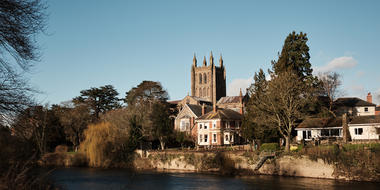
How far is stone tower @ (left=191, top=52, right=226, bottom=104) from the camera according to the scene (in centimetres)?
11581

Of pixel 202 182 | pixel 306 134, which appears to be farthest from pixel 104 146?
pixel 306 134

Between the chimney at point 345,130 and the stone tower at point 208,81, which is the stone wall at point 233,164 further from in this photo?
the stone tower at point 208,81

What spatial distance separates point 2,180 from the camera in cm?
1048

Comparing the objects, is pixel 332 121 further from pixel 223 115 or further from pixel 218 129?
pixel 218 129

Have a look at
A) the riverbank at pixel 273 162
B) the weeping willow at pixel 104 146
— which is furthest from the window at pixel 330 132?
the weeping willow at pixel 104 146

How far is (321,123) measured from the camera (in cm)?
4909

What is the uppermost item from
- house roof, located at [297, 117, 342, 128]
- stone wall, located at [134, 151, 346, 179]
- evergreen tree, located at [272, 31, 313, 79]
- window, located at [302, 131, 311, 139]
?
evergreen tree, located at [272, 31, 313, 79]

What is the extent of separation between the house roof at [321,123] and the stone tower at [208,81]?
6428 cm

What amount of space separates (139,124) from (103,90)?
26.2 meters

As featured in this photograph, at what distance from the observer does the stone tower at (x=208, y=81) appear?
115812 mm

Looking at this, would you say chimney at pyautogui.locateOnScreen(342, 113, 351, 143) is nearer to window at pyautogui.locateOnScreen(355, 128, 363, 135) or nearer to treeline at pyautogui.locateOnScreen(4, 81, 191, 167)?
window at pyautogui.locateOnScreen(355, 128, 363, 135)

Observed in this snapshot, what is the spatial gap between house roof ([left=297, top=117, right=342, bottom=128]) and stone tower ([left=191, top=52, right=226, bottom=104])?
64.3m

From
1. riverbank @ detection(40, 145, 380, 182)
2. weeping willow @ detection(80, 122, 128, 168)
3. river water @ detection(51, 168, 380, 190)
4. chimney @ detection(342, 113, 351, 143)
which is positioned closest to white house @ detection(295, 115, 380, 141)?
chimney @ detection(342, 113, 351, 143)

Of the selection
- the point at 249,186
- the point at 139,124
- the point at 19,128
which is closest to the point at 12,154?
the point at 19,128
